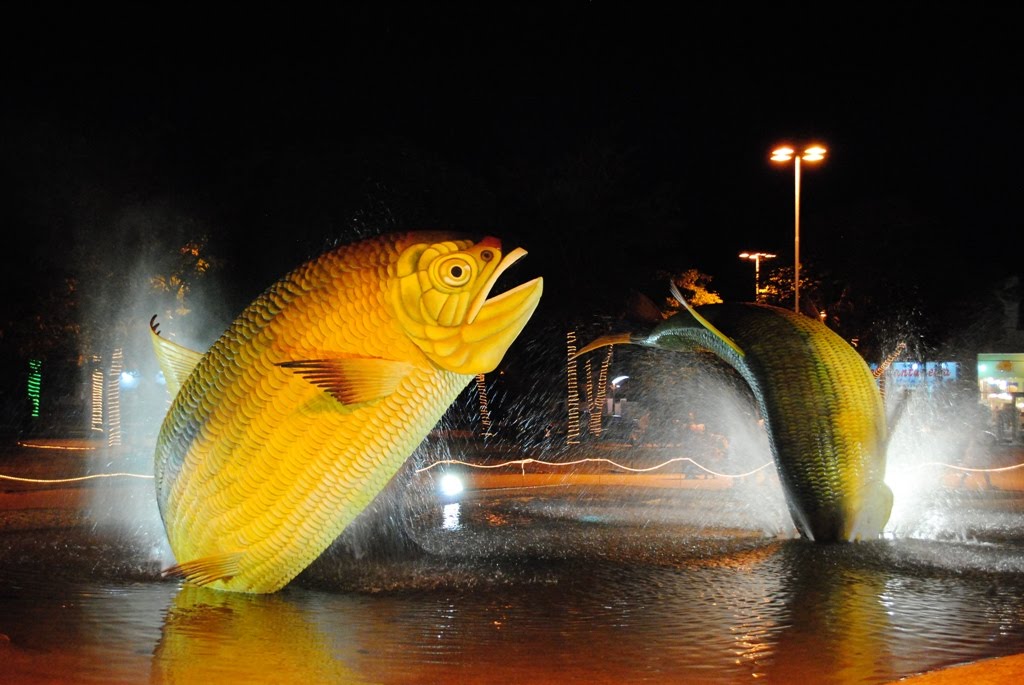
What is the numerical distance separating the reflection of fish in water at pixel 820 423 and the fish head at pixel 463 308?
4.91 metres

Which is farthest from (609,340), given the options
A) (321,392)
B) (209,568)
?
(209,568)

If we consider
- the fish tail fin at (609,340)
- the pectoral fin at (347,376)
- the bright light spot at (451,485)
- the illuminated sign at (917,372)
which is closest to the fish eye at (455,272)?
the pectoral fin at (347,376)

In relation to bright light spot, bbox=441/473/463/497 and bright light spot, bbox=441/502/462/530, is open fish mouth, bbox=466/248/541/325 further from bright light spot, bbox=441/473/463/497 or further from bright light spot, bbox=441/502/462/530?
bright light spot, bbox=441/473/463/497

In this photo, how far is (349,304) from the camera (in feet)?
20.7

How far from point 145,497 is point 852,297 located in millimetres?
32777


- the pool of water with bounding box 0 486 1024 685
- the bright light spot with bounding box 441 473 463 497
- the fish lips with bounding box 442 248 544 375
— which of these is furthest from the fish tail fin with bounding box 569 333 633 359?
the bright light spot with bounding box 441 473 463 497

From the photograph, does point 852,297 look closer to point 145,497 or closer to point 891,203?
point 891,203

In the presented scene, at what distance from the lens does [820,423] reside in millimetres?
10336

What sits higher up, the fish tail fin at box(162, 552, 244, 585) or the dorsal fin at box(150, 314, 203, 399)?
the dorsal fin at box(150, 314, 203, 399)

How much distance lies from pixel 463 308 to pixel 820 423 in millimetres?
5558

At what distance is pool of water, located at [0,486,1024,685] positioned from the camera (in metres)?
5.71

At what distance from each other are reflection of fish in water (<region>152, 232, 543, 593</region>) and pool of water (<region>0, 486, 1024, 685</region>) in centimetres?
66

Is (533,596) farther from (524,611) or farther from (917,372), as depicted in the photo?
(917,372)

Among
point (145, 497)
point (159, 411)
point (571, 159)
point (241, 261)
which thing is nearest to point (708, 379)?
point (571, 159)
